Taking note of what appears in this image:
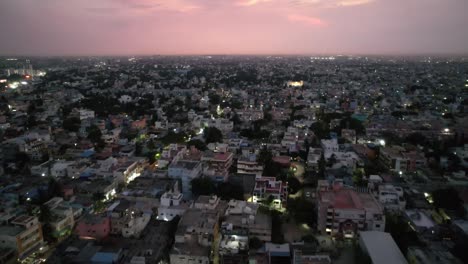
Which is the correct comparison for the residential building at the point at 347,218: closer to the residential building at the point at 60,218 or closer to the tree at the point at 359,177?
the tree at the point at 359,177

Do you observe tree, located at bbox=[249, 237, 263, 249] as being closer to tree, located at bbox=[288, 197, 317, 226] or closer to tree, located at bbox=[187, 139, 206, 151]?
tree, located at bbox=[288, 197, 317, 226]

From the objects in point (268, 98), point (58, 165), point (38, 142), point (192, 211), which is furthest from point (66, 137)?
point (268, 98)

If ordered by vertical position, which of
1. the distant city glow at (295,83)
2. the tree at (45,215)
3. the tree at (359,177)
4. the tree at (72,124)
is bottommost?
the tree at (359,177)

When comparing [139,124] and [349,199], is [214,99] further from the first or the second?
[349,199]

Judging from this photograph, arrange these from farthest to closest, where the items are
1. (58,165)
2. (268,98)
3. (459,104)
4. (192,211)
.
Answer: (268,98)
(459,104)
(58,165)
(192,211)

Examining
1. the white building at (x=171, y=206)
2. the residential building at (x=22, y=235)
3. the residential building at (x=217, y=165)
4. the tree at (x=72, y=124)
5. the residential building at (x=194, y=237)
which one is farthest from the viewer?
the tree at (x=72, y=124)

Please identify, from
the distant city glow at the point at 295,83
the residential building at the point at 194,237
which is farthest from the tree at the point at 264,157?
the distant city glow at the point at 295,83

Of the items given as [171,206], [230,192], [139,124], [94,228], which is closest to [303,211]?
[230,192]

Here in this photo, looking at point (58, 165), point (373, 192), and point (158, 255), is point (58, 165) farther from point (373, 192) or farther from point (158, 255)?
point (373, 192)

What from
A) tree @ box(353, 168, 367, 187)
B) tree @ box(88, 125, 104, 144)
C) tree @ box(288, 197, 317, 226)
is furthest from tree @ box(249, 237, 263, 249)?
tree @ box(88, 125, 104, 144)
